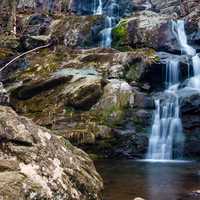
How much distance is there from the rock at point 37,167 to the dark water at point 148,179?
2.75m

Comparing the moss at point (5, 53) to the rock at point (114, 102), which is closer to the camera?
the rock at point (114, 102)

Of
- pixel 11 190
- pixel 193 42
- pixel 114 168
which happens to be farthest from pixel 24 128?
pixel 193 42

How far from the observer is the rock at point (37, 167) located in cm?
760

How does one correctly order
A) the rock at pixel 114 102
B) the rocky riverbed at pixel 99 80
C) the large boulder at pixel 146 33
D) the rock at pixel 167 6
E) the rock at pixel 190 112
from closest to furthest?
the rocky riverbed at pixel 99 80, the rock at pixel 190 112, the rock at pixel 114 102, the large boulder at pixel 146 33, the rock at pixel 167 6

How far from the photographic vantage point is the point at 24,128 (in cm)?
902

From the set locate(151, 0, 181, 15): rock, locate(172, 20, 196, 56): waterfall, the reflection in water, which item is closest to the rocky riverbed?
locate(172, 20, 196, 56): waterfall

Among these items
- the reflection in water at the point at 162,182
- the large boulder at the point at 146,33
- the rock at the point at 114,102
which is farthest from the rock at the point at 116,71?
the reflection in water at the point at 162,182

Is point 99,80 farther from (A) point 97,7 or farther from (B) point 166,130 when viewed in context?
(A) point 97,7

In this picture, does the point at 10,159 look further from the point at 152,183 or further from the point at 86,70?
the point at 86,70

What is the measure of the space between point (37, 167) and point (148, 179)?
25.7ft

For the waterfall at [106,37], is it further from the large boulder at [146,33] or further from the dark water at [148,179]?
the dark water at [148,179]

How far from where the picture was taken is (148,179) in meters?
15.5

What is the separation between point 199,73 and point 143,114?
5536 millimetres

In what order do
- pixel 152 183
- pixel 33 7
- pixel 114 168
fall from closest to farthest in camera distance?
pixel 152 183 → pixel 114 168 → pixel 33 7
